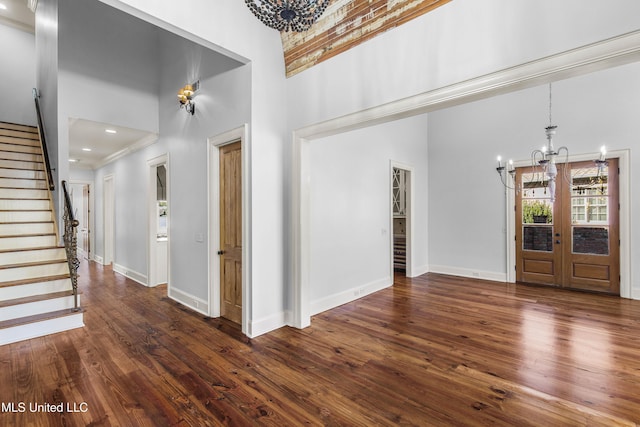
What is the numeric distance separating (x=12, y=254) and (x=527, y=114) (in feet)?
27.7

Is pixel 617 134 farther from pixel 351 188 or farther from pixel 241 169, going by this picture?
pixel 241 169

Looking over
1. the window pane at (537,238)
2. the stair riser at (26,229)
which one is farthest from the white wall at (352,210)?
the stair riser at (26,229)

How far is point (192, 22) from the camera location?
8.86 ft

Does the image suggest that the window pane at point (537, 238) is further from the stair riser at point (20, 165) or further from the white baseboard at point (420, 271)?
the stair riser at point (20, 165)

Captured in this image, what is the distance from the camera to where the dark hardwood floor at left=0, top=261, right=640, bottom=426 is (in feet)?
6.74

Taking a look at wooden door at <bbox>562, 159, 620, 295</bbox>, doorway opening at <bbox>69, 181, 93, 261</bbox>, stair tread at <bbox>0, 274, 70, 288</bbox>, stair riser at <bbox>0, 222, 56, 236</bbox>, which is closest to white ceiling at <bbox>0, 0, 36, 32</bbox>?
doorway opening at <bbox>69, 181, 93, 261</bbox>

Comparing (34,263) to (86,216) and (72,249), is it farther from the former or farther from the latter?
(86,216)

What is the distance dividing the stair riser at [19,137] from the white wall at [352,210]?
577cm

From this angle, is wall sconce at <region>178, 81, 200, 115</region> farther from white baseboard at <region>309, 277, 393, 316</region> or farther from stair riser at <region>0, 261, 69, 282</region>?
white baseboard at <region>309, 277, 393, 316</region>

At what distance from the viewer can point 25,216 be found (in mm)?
4531

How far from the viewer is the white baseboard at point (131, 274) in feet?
18.4

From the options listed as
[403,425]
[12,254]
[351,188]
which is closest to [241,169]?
[351,188]

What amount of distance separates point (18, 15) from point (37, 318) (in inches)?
285

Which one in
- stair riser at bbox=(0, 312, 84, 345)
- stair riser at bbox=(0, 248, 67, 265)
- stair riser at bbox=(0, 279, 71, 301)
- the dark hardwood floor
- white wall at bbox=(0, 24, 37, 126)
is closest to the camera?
the dark hardwood floor
